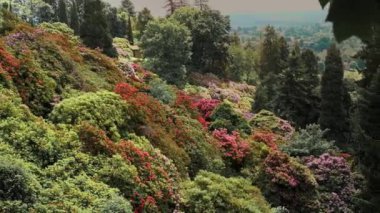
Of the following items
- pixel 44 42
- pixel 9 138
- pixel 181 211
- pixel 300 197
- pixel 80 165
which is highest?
pixel 44 42

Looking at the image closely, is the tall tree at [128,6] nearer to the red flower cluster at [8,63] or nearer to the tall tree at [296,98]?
the tall tree at [296,98]

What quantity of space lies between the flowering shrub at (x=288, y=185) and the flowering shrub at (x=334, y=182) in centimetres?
107

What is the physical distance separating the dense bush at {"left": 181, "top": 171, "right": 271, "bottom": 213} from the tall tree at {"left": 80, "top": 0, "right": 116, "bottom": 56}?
31.9 m

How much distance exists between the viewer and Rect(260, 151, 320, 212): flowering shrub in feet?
54.7

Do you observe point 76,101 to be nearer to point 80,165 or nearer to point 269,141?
point 80,165

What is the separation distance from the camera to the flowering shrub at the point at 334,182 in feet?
58.4

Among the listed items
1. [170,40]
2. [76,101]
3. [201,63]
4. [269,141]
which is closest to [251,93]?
[201,63]

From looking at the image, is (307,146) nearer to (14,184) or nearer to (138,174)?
(138,174)

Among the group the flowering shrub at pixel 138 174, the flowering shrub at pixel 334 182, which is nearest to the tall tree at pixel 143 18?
the flowering shrub at pixel 334 182

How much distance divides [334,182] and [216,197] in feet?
21.9

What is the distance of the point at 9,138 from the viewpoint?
1067 centimetres

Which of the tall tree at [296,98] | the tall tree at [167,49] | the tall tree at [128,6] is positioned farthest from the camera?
the tall tree at [128,6]

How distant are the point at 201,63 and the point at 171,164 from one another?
46.3 m

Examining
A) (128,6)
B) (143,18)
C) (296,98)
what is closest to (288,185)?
(296,98)
